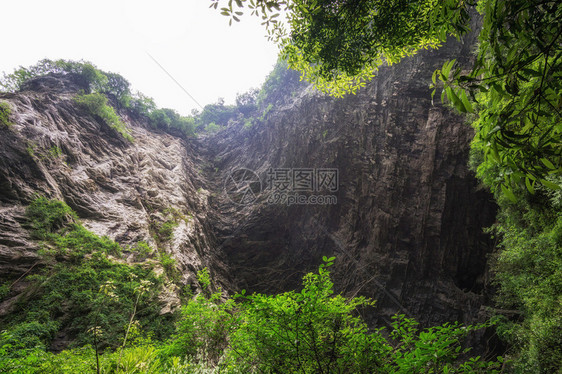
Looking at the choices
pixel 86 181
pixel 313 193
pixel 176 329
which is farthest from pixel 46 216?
pixel 313 193

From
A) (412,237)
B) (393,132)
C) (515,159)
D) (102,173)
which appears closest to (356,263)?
(412,237)

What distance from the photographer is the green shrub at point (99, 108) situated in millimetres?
13273

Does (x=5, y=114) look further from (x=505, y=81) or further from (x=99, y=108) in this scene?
(x=505, y=81)

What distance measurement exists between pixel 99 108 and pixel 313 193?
13958 millimetres

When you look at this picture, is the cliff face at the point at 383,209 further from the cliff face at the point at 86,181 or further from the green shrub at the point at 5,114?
the green shrub at the point at 5,114

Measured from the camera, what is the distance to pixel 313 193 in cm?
1522

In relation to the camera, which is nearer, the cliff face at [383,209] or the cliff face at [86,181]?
the cliff face at [86,181]

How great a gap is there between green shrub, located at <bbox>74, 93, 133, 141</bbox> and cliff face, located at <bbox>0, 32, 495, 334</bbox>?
69 centimetres

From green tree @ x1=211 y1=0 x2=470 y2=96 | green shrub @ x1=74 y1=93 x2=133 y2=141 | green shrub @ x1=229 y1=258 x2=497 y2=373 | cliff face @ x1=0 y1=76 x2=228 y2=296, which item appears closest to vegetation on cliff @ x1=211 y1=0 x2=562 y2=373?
green tree @ x1=211 y1=0 x2=470 y2=96

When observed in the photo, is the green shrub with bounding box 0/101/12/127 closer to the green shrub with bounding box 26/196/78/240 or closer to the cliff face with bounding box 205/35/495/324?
the green shrub with bounding box 26/196/78/240

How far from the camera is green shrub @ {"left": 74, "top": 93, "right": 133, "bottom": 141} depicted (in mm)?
13273

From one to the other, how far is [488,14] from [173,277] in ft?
33.4

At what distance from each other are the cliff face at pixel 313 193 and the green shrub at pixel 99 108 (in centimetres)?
69

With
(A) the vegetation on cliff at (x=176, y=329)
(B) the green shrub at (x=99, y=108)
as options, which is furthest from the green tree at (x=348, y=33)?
(B) the green shrub at (x=99, y=108)
